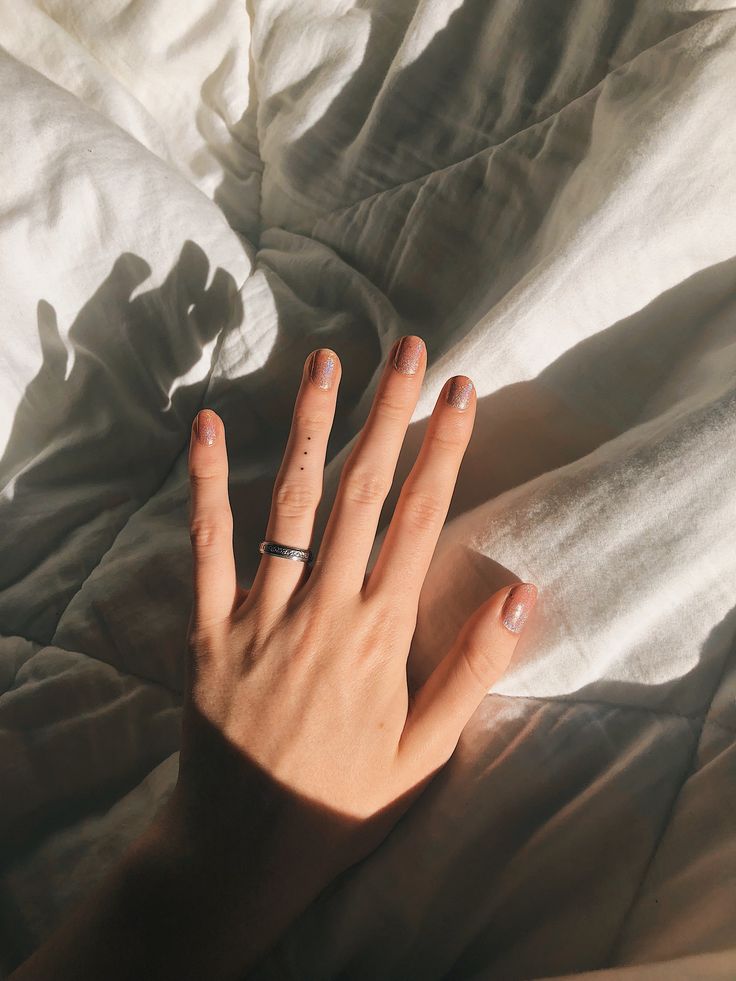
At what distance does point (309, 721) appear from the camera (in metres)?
0.53

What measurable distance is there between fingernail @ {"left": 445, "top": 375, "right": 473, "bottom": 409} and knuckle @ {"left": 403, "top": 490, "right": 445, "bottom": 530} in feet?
0.23

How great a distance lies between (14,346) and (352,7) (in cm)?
49

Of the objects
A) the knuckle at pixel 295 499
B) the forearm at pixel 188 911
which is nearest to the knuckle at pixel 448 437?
the knuckle at pixel 295 499

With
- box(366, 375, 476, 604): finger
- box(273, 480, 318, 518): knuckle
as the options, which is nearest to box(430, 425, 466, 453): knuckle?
box(366, 375, 476, 604): finger

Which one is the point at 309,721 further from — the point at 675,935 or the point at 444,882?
the point at 675,935

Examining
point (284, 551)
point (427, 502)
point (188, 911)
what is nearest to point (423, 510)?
point (427, 502)

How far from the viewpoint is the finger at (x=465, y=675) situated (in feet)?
1.67

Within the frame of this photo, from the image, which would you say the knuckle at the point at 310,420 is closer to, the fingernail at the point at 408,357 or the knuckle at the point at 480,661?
Result: the fingernail at the point at 408,357

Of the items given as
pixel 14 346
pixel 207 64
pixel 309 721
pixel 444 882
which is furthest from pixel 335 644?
pixel 207 64

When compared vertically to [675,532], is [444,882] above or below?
below

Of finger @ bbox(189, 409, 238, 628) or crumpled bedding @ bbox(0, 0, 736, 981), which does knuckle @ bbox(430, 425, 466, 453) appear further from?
finger @ bbox(189, 409, 238, 628)

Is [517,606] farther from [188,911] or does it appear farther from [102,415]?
[102,415]

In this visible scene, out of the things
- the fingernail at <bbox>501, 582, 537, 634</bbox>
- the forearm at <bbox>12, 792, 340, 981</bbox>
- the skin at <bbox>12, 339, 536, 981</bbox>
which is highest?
the fingernail at <bbox>501, 582, 537, 634</bbox>

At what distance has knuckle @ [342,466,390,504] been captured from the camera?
564mm
